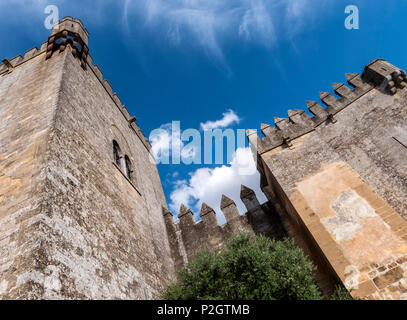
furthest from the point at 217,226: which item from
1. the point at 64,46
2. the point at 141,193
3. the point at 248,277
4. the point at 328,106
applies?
the point at 64,46

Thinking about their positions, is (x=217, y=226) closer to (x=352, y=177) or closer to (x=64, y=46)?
(x=352, y=177)

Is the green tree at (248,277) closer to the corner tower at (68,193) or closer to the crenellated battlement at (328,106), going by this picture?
the corner tower at (68,193)

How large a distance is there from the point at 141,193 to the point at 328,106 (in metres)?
7.13

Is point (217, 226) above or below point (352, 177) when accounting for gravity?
above

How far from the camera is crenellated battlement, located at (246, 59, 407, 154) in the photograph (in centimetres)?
843

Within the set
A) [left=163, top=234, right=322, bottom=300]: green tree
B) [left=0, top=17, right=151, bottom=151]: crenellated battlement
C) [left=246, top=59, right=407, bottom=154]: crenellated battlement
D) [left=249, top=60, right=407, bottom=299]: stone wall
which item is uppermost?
[left=0, top=17, right=151, bottom=151]: crenellated battlement

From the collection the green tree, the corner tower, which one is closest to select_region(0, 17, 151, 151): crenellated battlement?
the corner tower

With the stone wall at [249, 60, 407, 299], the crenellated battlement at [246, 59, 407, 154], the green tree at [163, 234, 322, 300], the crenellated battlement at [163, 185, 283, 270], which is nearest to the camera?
the green tree at [163, 234, 322, 300]

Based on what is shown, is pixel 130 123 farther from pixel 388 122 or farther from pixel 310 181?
pixel 388 122

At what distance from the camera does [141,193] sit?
30.7ft

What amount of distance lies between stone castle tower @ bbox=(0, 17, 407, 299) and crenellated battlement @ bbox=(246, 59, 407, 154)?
1.7 inches

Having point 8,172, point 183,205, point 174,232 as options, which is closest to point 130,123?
point 183,205

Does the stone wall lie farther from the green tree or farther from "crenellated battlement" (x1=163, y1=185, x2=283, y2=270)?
the green tree

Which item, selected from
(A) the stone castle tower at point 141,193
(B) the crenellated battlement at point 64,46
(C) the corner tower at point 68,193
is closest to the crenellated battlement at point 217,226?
(A) the stone castle tower at point 141,193
